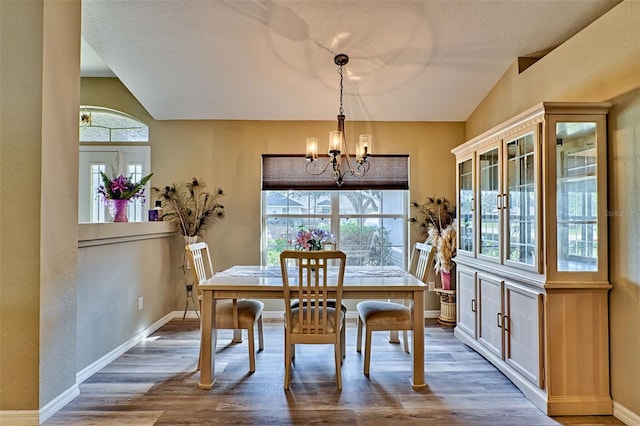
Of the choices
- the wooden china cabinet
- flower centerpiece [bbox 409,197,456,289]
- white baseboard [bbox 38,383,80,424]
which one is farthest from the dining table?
flower centerpiece [bbox 409,197,456,289]

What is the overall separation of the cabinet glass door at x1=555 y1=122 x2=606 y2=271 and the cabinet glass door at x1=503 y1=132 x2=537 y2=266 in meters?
0.15

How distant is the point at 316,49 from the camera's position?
3.00 meters

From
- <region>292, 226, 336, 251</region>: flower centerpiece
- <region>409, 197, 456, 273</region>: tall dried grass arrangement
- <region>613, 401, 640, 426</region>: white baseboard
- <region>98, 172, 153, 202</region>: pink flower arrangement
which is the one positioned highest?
<region>98, 172, 153, 202</region>: pink flower arrangement

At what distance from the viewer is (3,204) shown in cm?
202

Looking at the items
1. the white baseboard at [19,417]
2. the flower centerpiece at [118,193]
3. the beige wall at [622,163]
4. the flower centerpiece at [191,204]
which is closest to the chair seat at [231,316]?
the white baseboard at [19,417]

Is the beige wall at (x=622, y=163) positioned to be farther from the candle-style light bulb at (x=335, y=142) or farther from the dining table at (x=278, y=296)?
the candle-style light bulb at (x=335, y=142)

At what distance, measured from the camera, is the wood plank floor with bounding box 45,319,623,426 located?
2055 millimetres

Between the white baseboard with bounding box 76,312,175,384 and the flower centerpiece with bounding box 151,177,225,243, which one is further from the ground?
the flower centerpiece with bounding box 151,177,225,243

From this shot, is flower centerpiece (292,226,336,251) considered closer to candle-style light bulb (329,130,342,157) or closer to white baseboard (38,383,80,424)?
candle-style light bulb (329,130,342,157)

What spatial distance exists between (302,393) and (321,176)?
2479mm

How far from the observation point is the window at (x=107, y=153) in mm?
4172

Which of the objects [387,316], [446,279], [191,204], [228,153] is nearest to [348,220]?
[446,279]

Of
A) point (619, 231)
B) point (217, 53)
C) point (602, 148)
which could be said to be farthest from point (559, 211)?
point (217, 53)

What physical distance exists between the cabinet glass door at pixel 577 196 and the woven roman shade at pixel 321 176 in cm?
202
